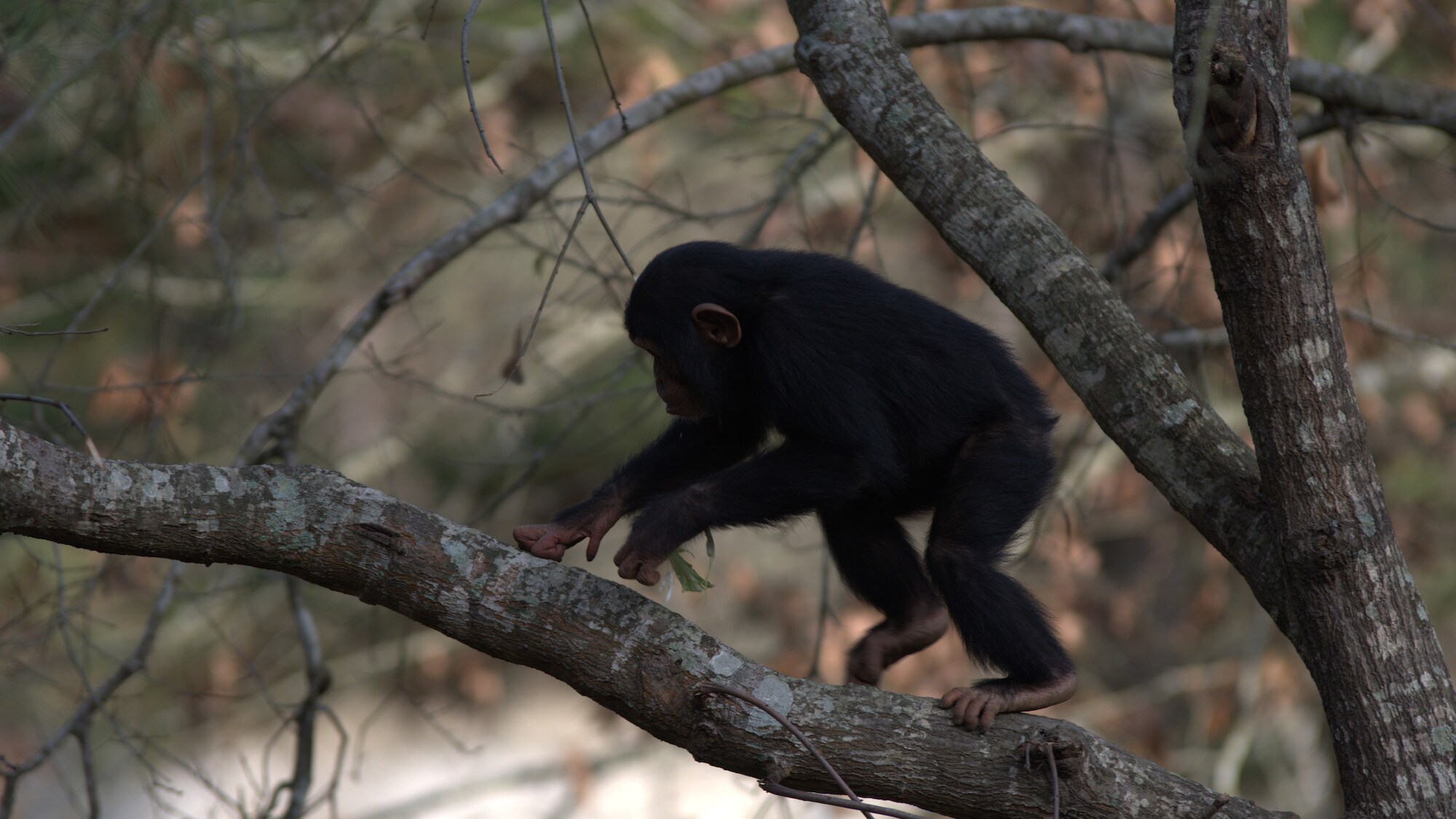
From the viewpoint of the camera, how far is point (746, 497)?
2.92 meters

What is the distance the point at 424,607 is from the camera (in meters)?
2.47

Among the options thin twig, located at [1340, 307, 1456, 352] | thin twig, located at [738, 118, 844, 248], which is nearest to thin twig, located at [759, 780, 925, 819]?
thin twig, located at [738, 118, 844, 248]

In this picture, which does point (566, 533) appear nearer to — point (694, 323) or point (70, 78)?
point (694, 323)

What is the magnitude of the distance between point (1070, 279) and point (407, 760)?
8.32m

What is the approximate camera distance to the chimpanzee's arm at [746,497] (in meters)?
2.86

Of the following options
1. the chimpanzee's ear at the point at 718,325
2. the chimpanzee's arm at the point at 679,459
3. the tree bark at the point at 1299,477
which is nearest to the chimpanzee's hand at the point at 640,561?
the chimpanzee's arm at the point at 679,459

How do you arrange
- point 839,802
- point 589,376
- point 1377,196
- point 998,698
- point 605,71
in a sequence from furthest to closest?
point 589,376 → point 1377,196 → point 605,71 → point 998,698 → point 839,802

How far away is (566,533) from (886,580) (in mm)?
1023

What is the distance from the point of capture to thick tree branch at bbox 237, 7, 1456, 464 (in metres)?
3.68

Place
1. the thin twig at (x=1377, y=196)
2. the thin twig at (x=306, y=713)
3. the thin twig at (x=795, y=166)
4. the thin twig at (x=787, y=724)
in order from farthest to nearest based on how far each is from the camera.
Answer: the thin twig at (x=795, y=166) < the thin twig at (x=1377, y=196) < the thin twig at (x=306, y=713) < the thin twig at (x=787, y=724)

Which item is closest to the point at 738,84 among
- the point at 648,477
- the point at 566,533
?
the point at 648,477

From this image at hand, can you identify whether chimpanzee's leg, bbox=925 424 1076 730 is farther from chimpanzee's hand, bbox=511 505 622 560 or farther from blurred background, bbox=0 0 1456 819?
blurred background, bbox=0 0 1456 819

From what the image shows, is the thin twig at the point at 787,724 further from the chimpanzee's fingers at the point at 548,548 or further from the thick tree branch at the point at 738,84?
the thick tree branch at the point at 738,84

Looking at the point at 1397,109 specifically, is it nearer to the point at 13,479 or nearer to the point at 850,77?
the point at 850,77
